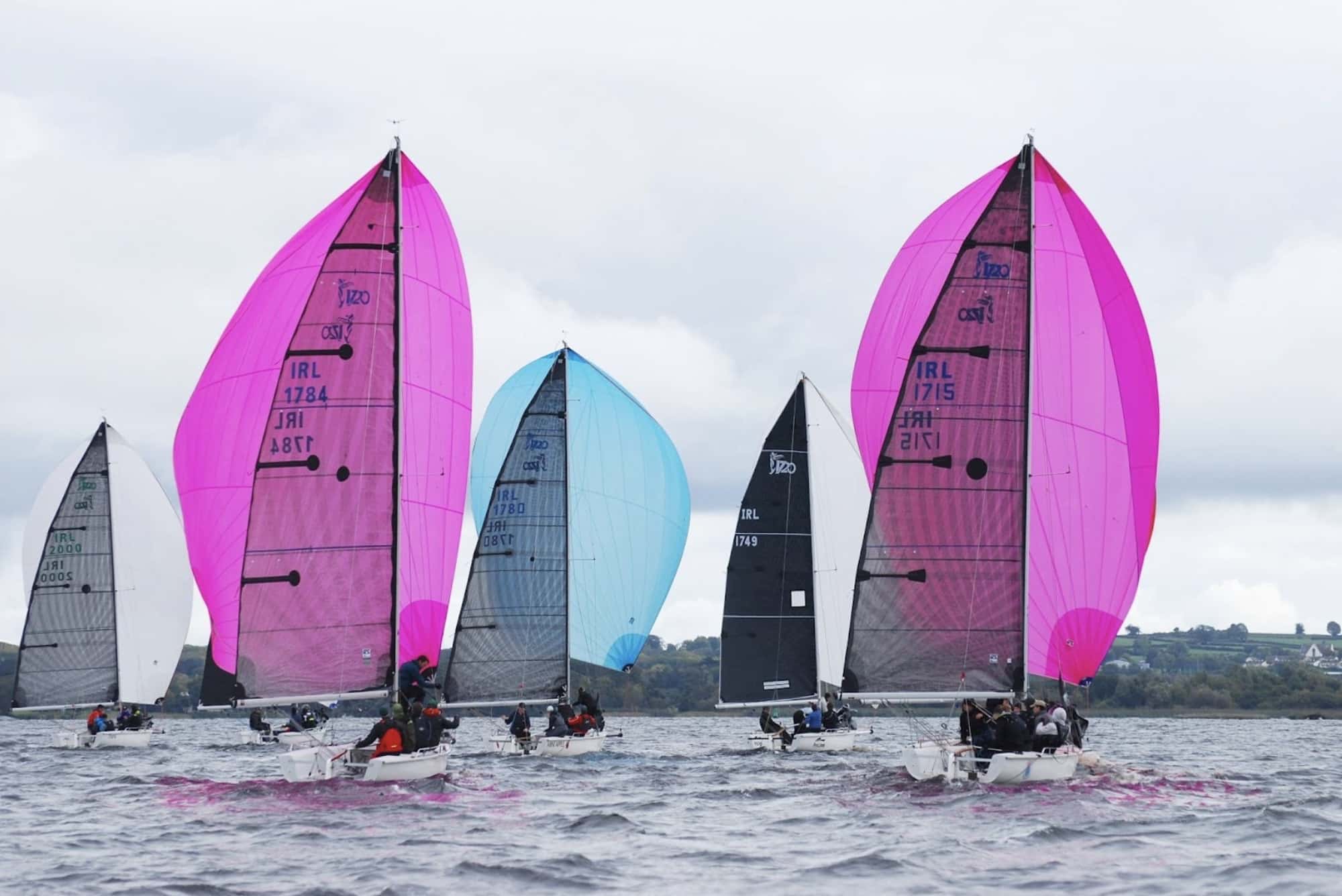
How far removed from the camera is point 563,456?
40344 millimetres

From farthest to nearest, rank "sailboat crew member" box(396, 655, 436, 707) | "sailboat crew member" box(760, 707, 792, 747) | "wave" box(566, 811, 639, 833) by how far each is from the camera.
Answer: "sailboat crew member" box(760, 707, 792, 747)
"sailboat crew member" box(396, 655, 436, 707)
"wave" box(566, 811, 639, 833)

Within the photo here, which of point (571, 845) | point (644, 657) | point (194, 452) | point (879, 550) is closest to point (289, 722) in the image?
point (194, 452)

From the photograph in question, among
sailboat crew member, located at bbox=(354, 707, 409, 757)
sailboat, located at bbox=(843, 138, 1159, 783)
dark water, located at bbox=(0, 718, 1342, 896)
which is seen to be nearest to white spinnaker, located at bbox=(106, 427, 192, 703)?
dark water, located at bbox=(0, 718, 1342, 896)

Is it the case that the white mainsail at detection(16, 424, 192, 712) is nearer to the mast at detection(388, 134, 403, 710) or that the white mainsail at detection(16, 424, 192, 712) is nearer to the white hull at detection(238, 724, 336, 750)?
the white hull at detection(238, 724, 336, 750)

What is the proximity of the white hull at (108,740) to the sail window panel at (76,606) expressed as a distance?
2.59 m

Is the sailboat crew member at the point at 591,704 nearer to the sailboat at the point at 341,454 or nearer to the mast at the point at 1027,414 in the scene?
the sailboat at the point at 341,454

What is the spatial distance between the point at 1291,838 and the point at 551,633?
70.2 feet

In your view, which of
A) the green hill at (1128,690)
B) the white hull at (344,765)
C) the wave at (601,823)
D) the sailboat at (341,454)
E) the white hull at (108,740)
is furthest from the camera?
the green hill at (1128,690)

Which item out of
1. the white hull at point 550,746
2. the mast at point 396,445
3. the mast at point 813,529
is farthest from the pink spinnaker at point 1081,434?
the mast at point 813,529

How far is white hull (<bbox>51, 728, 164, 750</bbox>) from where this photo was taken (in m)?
47.8

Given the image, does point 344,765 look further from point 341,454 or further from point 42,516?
point 42,516

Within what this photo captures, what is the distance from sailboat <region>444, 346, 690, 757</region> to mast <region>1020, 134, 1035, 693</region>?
43.6 feet

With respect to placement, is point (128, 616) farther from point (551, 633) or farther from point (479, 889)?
point (479, 889)

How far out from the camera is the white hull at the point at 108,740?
4781 cm
